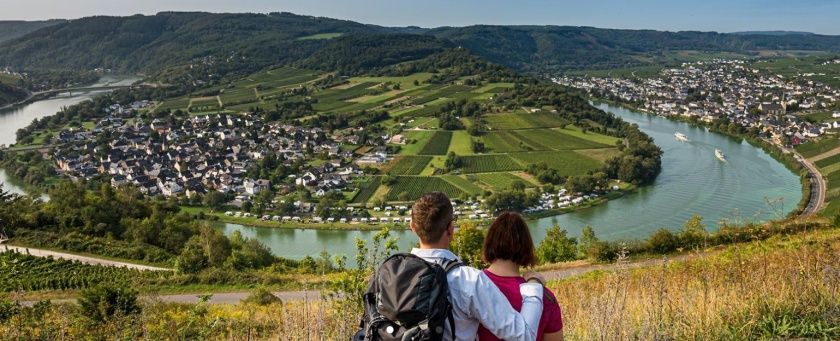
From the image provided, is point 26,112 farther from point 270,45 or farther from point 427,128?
point 427,128

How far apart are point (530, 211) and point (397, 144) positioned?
1552cm

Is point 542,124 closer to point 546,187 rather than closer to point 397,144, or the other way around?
point 397,144

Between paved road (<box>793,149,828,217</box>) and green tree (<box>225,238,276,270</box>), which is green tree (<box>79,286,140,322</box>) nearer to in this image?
green tree (<box>225,238,276,270</box>)

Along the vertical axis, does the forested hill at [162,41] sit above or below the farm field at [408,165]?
above

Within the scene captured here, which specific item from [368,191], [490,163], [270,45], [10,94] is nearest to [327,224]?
[368,191]

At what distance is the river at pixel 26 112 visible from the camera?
44.2 meters

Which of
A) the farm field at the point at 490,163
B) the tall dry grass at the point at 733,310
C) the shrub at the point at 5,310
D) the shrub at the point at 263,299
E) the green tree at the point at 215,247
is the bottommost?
the farm field at the point at 490,163

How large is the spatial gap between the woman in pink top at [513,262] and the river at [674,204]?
1862 cm

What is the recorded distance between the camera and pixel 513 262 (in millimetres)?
1861

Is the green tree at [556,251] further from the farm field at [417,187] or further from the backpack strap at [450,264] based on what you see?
→ the backpack strap at [450,264]

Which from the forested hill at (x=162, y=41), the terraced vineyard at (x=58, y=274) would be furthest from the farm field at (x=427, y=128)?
the forested hill at (x=162, y=41)

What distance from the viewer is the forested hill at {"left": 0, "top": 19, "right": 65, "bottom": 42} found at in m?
155

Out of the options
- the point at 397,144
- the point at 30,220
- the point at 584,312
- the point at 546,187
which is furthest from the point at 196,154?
the point at 584,312

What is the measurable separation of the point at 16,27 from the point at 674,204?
195 meters
